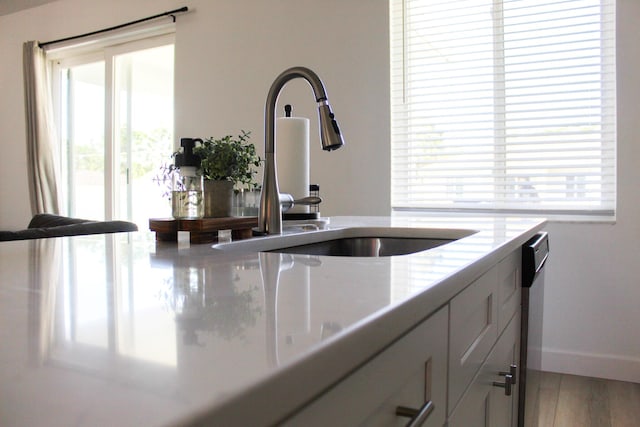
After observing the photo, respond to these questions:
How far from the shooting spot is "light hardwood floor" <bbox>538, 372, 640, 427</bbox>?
2162 mm

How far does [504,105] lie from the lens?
9.75 feet

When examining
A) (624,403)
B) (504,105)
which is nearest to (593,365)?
(624,403)

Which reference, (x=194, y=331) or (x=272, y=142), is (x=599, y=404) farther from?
(x=194, y=331)

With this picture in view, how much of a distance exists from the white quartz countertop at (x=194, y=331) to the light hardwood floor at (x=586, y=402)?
5.57 feet

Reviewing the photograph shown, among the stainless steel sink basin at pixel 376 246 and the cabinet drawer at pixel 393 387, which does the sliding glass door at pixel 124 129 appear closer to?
the stainless steel sink basin at pixel 376 246

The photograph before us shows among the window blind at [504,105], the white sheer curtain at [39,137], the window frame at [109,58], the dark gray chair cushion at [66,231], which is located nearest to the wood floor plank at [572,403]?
the window blind at [504,105]

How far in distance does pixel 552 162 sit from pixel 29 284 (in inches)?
112

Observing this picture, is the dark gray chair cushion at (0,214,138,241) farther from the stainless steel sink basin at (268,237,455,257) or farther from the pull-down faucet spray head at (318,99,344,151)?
the pull-down faucet spray head at (318,99,344,151)

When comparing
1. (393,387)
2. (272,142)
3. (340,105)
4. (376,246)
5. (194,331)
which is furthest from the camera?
(340,105)

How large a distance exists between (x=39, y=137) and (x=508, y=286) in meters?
4.63

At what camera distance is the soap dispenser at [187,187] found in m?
1.14

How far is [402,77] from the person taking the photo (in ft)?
10.7

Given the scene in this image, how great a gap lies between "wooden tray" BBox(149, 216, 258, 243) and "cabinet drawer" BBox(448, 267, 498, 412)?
546 mm

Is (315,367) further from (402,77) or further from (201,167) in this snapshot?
(402,77)
